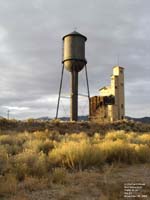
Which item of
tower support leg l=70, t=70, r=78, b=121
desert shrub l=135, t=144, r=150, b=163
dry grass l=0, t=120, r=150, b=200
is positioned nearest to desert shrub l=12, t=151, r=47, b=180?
dry grass l=0, t=120, r=150, b=200

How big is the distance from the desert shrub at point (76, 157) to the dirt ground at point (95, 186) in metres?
0.63

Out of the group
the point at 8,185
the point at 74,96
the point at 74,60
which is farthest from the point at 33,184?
the point at 74,60

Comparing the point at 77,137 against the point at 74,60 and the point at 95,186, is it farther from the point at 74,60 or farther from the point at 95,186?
the point at 74,60

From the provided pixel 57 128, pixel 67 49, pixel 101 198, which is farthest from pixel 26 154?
pixel 67 49

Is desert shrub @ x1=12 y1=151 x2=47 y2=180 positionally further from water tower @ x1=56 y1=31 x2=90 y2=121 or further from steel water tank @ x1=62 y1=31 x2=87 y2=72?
steel water tank @ x1=62 y1=31 x2=87 y2=72

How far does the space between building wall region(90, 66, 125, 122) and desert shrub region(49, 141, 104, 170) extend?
1302 inches

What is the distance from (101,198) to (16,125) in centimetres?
2328

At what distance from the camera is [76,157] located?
9.24 metres

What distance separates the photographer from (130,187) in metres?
6.68

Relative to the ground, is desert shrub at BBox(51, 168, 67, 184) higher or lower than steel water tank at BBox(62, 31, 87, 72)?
lower

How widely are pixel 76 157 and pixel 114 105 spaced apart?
115 feet

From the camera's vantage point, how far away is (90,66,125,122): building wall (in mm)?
43000

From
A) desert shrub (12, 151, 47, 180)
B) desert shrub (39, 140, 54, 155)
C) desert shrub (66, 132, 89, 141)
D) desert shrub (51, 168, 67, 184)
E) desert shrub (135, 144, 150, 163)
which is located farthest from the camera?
desert shrub (66, 132, 89, 141)

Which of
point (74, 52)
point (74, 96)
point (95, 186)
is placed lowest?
point (95, 186)
